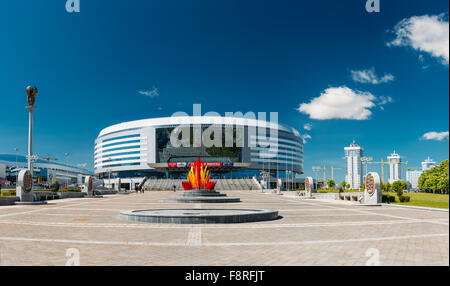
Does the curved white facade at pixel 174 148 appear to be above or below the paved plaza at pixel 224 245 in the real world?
above

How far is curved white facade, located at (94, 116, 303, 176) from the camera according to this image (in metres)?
126

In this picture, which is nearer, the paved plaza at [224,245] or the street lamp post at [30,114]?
the paved plaza at [224,245]

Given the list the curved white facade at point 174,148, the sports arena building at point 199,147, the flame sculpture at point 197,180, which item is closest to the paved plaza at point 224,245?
the flame sculpture at point 197,180

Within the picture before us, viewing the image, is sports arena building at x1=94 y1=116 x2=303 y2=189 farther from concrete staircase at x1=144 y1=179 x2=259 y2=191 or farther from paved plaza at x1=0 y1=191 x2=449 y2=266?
paved plaza at x1=0 y1=191 x2=449 y2=266

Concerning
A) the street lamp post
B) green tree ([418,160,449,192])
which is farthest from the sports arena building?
the street lamp post

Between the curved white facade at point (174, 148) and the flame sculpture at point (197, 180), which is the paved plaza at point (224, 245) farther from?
the curved white facade at point (174, 148)

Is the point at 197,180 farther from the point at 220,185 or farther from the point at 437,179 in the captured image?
the point at 437,179

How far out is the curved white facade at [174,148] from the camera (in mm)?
126312

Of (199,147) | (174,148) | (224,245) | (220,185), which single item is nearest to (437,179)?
(220,185)

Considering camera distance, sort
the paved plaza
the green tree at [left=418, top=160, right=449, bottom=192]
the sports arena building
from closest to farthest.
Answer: the paved plaza → the green tree at [left=418, top=160, right=449, bottom=192] → the sports arena building

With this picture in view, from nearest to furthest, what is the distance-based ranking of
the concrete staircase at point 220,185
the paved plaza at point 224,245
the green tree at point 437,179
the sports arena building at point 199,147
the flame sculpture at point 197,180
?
→ the paved plaza at point 224,245 < the flame sculpture at point 197,180 < the green tree at point 437,179 < the concrete staircase at point 220,185 < the sports arena building at point 199,147
